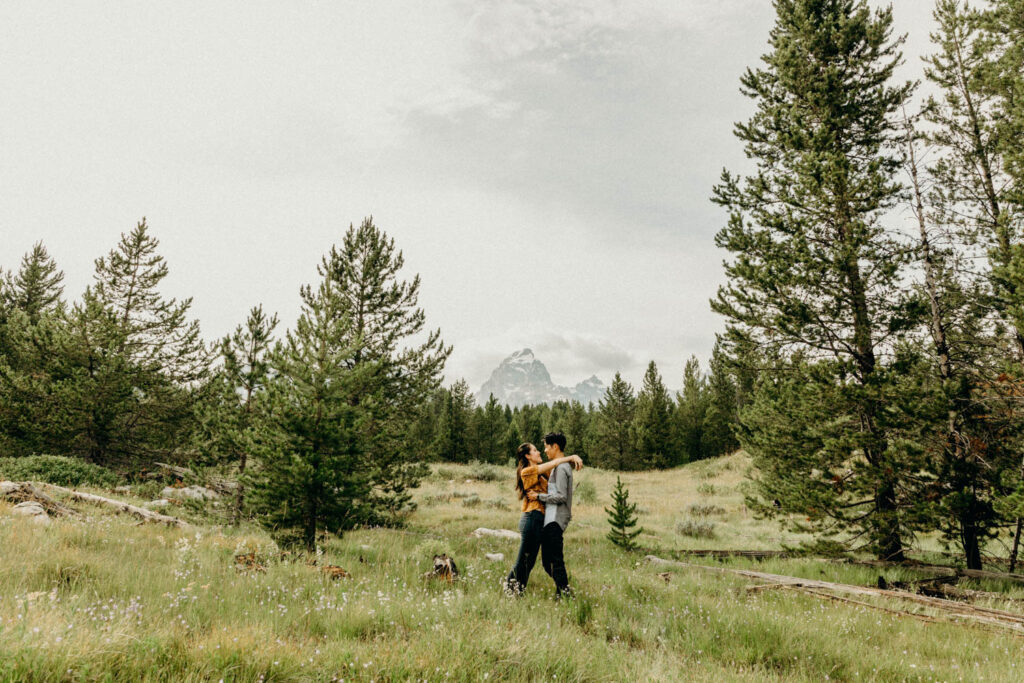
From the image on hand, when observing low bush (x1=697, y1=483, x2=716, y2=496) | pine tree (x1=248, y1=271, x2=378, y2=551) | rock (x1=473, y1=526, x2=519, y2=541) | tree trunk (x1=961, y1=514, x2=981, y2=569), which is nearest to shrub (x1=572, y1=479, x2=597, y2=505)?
low bush (x1=697, y1=483, x2=716, y2=496)

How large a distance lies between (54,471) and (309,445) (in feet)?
48.5

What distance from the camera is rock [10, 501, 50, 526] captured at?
7119 millimetres

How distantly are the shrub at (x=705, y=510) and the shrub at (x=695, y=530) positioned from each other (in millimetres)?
5952

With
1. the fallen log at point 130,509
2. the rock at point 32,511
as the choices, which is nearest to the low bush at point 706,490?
the fallen log at point 130,509

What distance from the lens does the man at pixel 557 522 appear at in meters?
5.80

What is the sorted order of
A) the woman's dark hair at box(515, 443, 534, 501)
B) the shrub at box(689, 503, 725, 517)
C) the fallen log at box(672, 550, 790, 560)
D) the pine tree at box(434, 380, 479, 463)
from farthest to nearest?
the pine tree at box(434, 380, 479, 463) < the shrub at box(689, 503, 725, 517) < the fallen log at box(672, 550, 790, 560) < the woman's dark hair at box(515, 443, 534, 501)

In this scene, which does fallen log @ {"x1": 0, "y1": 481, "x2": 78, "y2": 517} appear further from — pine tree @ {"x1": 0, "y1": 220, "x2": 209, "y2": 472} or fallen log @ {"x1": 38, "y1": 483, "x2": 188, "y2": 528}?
pine tree @ {"x1": 0, "y1": 220, "x2": 209, "y2": 472}

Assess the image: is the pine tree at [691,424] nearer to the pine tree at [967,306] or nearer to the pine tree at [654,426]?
the pine tree at [654,426]

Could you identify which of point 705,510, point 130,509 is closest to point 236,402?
point 130,509

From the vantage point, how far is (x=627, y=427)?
5338cm

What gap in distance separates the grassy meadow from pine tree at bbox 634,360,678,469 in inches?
1801

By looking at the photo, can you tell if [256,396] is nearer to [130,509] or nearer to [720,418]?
[130,509]

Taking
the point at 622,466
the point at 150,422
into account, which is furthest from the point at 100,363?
the point at 622,466

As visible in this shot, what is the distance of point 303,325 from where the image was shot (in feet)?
30.4
